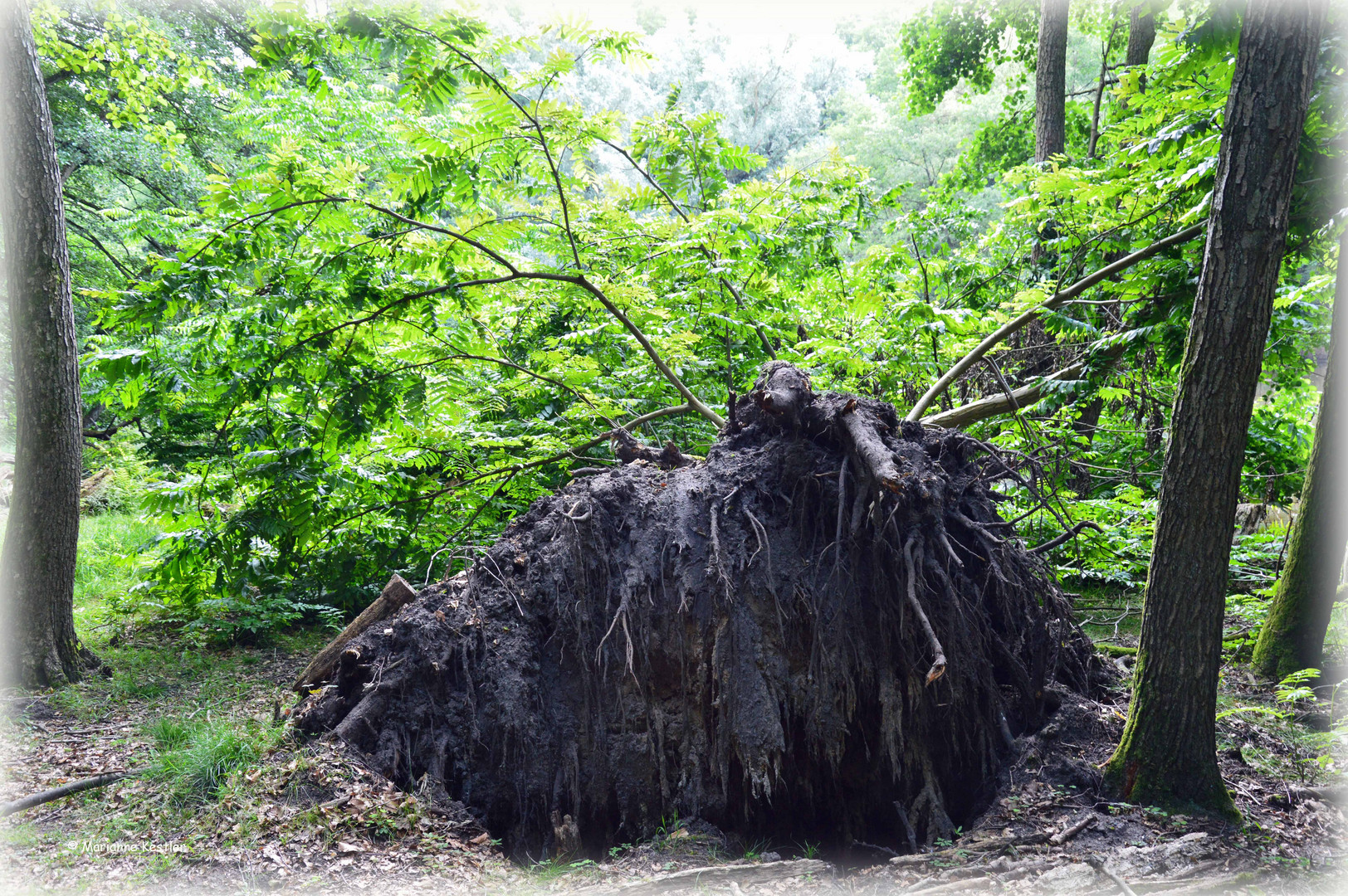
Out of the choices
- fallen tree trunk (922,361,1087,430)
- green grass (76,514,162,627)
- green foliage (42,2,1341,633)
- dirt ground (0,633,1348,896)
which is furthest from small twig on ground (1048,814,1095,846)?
green grass (76,514,162,627)

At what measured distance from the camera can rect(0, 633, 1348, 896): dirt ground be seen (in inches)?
123

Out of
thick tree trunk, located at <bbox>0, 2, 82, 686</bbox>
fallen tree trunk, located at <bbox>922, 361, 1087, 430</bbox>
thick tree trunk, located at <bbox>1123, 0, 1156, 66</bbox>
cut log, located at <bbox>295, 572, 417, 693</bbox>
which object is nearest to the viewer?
cut log, located at <bbox>295, 572, 417, 693</bbox>

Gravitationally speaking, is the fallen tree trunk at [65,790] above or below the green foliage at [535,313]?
below

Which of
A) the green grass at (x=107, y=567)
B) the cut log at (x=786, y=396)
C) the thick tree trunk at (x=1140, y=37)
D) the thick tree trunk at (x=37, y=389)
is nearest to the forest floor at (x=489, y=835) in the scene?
the thick tree trunk at (x=37, y=389)

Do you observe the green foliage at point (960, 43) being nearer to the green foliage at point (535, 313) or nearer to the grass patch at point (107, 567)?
the green foliage at point (535, 313)

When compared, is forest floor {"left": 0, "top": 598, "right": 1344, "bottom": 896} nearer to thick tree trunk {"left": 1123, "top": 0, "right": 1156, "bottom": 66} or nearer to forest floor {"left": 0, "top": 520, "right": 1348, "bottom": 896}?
forest floor {"left": 0, "top": 520, "right": 1348, "bottom": 896}

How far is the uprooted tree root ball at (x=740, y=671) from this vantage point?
13.1 ft

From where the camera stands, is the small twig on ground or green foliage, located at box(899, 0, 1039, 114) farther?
green foliage, located at box(899, 0, 1039, 114)

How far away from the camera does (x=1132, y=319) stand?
5.02 meters

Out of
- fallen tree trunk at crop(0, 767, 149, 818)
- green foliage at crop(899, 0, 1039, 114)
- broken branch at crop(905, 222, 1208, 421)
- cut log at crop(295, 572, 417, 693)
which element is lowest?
fallen tree trunk at crop(0, 767, 149, 818)

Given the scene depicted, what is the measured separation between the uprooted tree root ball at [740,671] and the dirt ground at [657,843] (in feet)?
0.71

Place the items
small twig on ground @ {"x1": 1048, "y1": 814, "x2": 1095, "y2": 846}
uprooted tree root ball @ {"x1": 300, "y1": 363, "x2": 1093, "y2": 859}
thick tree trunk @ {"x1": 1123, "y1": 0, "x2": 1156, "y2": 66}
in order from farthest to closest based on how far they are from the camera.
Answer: thick tree trunk @ {"x1": 1123, "y1": 0, "x2": 1156, "y2": 66}, uprooted tree root ball @ {"x1": 300, "y1": 363, "x2": 1093, "y2": 859}, small twig on ground @ {"x1": 1048, "y1": 814, "x2": 1095, "y2": 846}

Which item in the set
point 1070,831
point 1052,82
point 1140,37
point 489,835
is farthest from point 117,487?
point 1140,37

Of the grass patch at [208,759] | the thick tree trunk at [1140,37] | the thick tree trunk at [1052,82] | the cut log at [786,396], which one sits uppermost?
the thick tree trunk at [1140,37]
